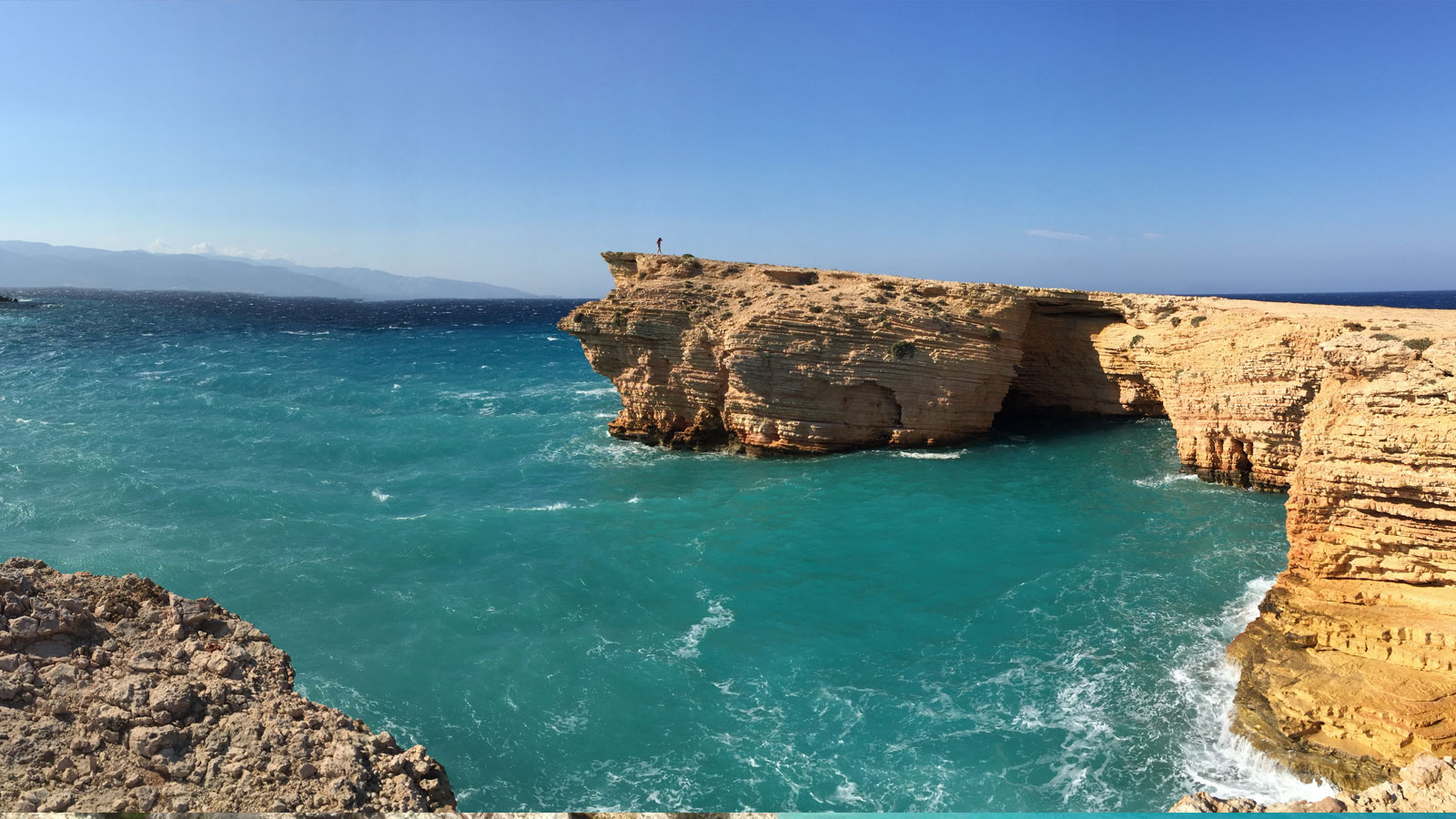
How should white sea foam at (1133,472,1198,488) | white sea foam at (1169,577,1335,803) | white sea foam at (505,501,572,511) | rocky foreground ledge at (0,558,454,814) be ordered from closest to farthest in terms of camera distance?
1. rocky foreground ledge at (0,558,454,814)
2. white sea foam at (1169,577,1335,803)
3. white sea foam at (505,501,572,511)
4. white sea foam at (1133,472,1198,488)

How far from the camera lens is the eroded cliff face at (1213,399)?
40.9 ft

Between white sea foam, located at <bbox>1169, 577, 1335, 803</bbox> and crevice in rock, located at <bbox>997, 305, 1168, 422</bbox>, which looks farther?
crevice in rock, located at <bbox>997, 305, 1168, 422</bbox>

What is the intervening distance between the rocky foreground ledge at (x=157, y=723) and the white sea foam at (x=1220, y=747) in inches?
442

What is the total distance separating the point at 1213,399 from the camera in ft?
79.4

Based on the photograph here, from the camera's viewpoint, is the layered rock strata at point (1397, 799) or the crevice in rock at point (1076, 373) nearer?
the layered rock strata at point (1397, 799)

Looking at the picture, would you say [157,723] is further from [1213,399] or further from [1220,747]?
[1213,399]

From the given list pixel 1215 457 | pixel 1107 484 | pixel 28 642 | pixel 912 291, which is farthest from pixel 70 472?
pixel 1215 457

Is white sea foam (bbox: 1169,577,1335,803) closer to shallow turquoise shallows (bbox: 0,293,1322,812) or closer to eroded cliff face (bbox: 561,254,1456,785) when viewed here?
shallow turquoise shallows (bbox: 0,293,1322,812)

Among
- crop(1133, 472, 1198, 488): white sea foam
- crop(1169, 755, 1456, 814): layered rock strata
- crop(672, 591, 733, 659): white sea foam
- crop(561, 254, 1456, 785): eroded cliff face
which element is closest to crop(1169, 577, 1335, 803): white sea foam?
crop(561, 254, 1456, 785): eroded cliff face

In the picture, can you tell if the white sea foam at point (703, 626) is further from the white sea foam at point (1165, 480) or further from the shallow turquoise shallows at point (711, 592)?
the white sea foam at point (1165, 480)

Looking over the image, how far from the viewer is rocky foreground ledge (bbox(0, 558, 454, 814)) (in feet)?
16.5

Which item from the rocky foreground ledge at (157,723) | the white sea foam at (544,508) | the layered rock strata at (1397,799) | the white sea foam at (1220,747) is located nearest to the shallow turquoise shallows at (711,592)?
the white sea foam at (1220,747)

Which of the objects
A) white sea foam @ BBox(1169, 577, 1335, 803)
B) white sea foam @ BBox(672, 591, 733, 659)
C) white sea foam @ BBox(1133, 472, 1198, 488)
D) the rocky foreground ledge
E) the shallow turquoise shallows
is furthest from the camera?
white sea foam @ BBox(1133, 472, 1198, 488)

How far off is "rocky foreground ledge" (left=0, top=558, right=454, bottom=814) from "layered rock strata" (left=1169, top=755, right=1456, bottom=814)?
5.81 metres
